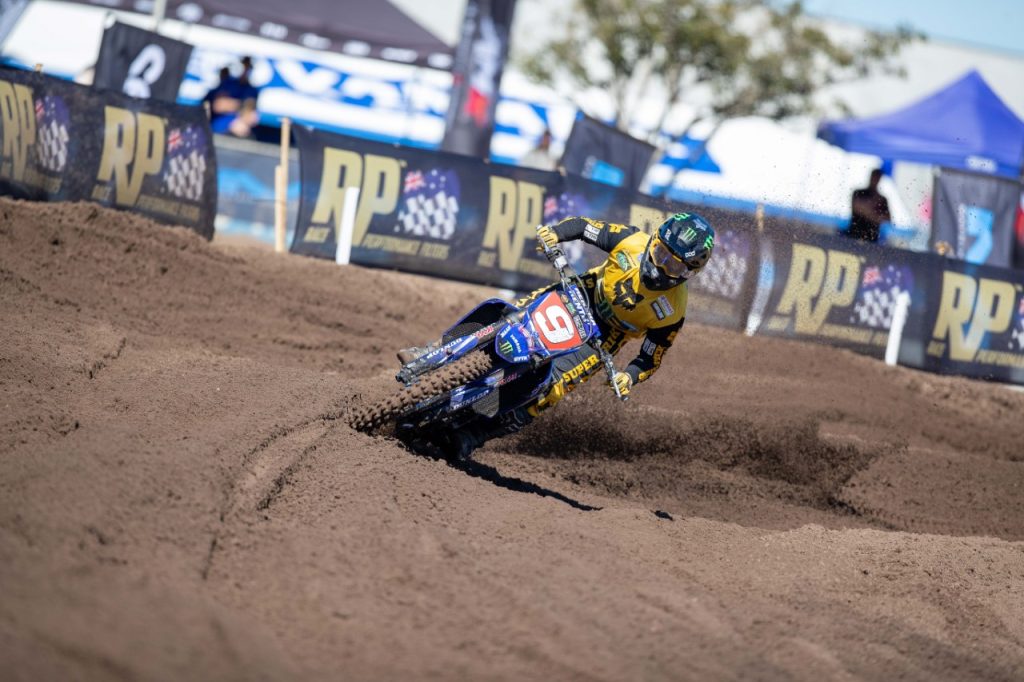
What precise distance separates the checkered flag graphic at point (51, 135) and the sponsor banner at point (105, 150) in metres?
0.01

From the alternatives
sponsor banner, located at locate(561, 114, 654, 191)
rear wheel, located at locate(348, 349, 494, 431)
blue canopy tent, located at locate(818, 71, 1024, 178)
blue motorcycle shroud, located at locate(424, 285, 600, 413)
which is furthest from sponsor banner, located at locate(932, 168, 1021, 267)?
rear wheel, located at locate(348, 349, 494, 431)

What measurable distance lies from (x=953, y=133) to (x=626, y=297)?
18624 mm

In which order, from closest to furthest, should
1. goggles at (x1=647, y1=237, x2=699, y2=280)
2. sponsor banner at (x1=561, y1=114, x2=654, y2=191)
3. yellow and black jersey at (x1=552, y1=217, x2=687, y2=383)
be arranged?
goggles at (x1=647, y1=237, x2=699, y2=280) < yellow and black jersey at (x1=552, y1=217, x2=687, y2=383) < sponsor banner at (x1=561, y1=114, x2=654, y2=191)

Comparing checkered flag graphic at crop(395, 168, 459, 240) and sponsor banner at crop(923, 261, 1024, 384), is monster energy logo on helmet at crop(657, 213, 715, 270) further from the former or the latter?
sponsor banner at crop(923, 261, 1024, 384)

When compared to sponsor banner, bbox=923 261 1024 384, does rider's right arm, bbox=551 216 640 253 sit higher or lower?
higher

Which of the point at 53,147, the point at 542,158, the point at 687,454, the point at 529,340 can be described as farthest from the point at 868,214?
the point at 53,147

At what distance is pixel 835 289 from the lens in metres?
14.7

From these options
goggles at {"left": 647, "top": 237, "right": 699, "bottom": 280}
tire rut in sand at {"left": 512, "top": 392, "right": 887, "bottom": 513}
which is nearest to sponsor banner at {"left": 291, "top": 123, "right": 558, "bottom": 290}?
tire rut in sand at {"left": 512, "top": 392, "right": 887, "bottom": 513}

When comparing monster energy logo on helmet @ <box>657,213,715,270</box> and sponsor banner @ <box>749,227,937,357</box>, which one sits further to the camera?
sponsor banner @ <box>749,227,937,357</box>

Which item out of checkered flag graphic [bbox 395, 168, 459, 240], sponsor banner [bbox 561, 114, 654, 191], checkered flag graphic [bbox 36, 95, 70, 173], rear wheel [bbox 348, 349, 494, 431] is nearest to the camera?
rear wheel [bbox 348, 349, 494, 431]

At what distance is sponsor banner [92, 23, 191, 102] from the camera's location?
14375 mm

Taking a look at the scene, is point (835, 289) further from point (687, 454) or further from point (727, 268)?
point (687, 454)

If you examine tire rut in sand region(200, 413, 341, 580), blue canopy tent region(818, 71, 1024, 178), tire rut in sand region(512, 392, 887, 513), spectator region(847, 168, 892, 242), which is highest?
blue canopy tent region(818, 71, 1024, 178)

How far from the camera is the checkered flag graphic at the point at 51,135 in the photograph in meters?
12.0
